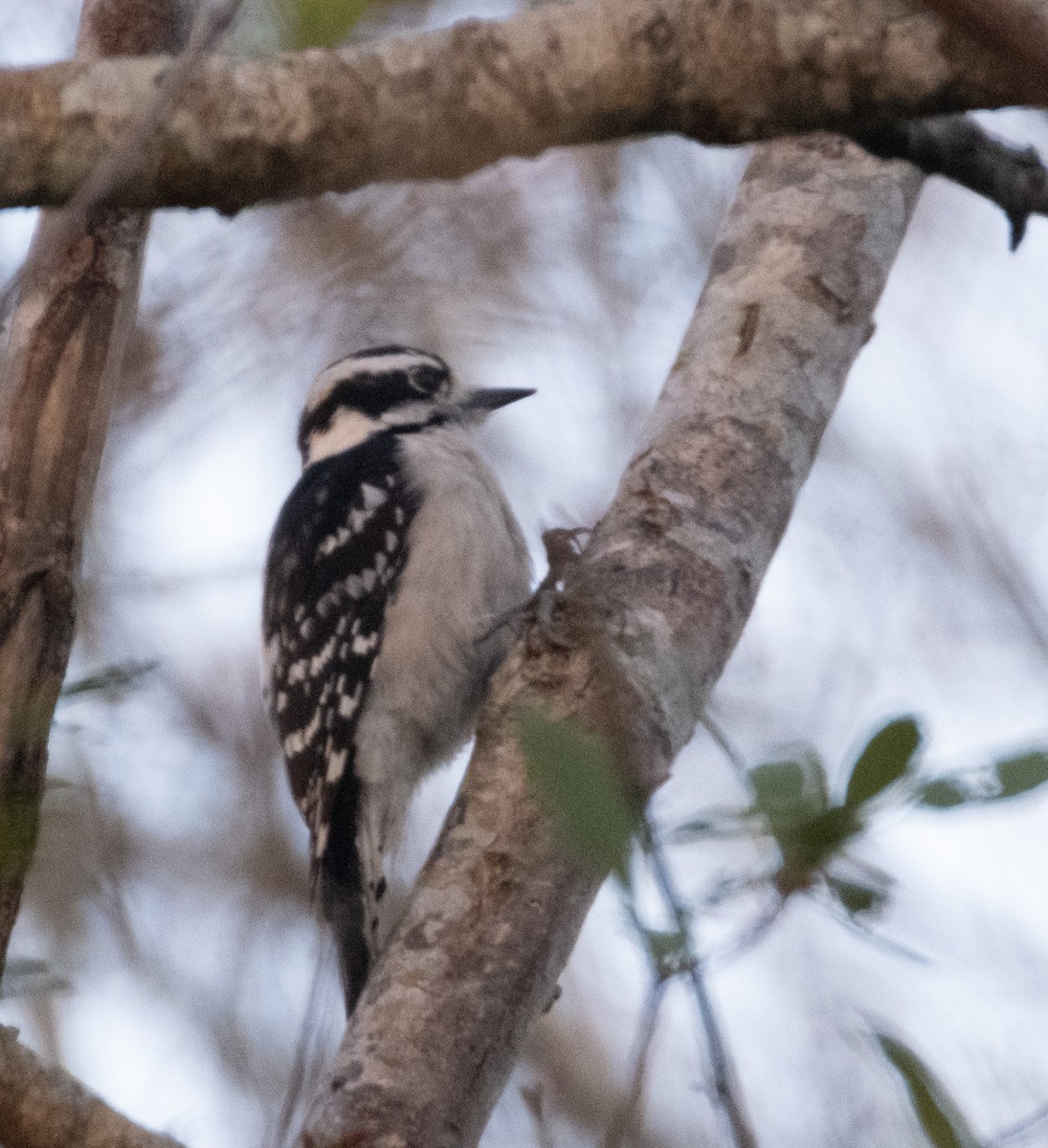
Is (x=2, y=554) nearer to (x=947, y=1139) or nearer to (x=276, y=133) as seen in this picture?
(x=276, y=133)

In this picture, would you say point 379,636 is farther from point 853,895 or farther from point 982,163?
point 853,895

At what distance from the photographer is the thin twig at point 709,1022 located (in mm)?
1154

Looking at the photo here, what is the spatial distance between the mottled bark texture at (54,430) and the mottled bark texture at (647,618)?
0.58 metres

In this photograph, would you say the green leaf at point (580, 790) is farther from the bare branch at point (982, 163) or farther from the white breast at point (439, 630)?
the white breast at point (439, 630)

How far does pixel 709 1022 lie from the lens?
1170 mm

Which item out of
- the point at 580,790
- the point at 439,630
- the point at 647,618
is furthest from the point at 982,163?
the point at 439,630

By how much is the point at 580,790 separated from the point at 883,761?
0.91 feet

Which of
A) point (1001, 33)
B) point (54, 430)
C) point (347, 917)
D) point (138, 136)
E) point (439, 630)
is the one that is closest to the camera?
point (1001, 33)

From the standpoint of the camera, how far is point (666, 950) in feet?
3.88

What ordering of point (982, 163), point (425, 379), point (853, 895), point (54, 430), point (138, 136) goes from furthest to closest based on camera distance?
point (425, 379) → point (54, 430) → point (982, 163) → point (853, 895) → point (138, 136)

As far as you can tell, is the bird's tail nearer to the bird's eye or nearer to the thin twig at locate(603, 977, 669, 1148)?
the bird's eye

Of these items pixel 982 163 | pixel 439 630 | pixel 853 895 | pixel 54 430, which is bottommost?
pixel 853 895

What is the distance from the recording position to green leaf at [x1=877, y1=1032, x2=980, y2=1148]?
119 cm

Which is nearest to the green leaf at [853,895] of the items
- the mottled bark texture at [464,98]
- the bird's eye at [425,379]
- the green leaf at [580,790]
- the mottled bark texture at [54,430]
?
the green leaf at [580,790]
